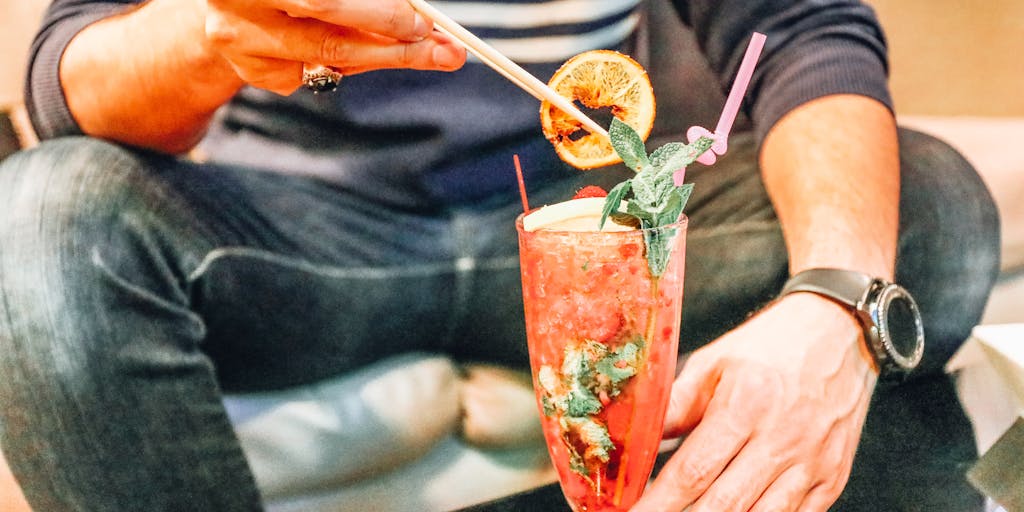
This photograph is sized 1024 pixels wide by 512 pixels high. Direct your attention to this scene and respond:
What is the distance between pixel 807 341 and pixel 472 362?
0.43 meters

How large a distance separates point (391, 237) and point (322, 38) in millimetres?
389

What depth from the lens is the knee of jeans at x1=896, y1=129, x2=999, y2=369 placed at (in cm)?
83

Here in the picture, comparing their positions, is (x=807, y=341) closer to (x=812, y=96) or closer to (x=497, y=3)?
(x=812, y=96)

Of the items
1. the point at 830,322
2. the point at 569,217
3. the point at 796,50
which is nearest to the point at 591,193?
the point at 569,217

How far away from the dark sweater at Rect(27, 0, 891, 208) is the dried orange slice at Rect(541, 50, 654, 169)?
0.26 m

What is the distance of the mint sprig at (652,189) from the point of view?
1.42 feet

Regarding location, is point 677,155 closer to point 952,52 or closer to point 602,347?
point 602,347

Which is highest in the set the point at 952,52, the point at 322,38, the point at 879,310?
the point at 322,38

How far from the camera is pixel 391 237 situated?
2.74ft

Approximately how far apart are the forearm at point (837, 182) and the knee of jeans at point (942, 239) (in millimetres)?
91

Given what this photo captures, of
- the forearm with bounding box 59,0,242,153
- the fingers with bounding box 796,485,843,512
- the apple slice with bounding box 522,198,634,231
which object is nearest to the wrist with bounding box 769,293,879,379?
the fingers with bounding box 796,485,843,512

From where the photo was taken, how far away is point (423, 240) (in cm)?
84

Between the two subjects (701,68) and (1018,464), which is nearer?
(1018,464)

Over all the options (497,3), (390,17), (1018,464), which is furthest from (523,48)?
(1018,464)
